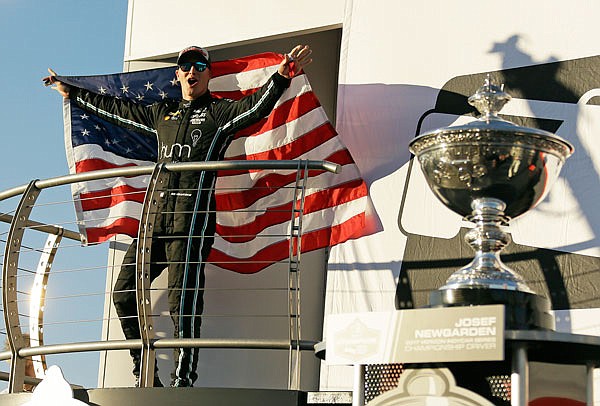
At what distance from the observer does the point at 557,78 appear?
531 cm

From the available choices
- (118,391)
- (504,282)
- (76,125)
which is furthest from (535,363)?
(76,125)

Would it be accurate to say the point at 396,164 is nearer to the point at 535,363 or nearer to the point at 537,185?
the point at 537,185

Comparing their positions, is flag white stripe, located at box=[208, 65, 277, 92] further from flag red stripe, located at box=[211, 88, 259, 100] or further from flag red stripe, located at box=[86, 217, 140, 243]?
flag red stripe, located at box=[86, 217, 140, 243]

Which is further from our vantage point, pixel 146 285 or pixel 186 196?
pixel 186 196

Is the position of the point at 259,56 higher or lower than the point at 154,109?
higher

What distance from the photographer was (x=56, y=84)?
21.2ft

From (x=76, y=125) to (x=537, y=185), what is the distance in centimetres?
391

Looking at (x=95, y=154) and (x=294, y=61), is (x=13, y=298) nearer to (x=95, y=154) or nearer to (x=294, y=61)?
(x=95, y=154)

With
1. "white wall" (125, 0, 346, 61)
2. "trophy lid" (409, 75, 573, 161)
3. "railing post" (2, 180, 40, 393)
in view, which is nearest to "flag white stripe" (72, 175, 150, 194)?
"white wall" (125, 0, 346, 61)

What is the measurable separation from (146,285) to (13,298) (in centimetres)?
71

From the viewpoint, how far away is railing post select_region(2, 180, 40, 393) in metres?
5.08

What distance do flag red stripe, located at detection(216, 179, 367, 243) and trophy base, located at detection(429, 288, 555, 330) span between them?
2.55 meters

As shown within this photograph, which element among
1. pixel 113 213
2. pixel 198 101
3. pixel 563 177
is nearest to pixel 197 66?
pixel 198 101

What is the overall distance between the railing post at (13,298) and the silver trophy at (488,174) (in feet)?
8.08
